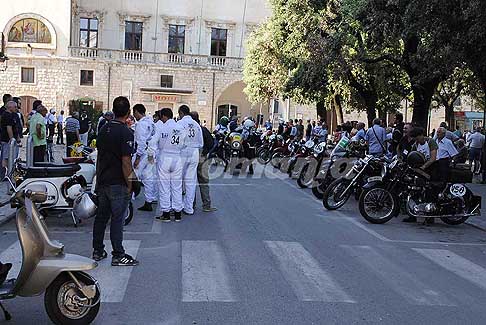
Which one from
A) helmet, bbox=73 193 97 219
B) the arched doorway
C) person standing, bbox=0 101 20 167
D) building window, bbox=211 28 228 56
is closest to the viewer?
helmet, bbox=73 193 97 219

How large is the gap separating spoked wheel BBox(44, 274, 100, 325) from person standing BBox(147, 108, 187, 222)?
5455mm

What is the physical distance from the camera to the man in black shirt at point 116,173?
23.7ft

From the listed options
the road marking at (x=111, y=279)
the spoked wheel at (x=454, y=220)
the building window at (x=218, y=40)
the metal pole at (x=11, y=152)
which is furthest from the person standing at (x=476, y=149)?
the building window at (x=218, y=40)

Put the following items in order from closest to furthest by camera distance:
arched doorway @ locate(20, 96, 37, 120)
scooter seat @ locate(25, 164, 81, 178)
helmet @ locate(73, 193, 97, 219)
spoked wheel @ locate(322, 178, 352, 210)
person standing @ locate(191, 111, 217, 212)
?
helmet @ locate(73, 193, 97, 219) < scooter seat @ locate(25, 164, 81, 178) < person standing @ locate(191, 111, 217, 212) < spoked wheel @ locate(322, 178, 352, 210) < arched doorway @ locate(20, 96, 37, 120)

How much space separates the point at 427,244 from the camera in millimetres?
9734

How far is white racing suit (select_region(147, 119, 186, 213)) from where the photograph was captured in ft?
34.8

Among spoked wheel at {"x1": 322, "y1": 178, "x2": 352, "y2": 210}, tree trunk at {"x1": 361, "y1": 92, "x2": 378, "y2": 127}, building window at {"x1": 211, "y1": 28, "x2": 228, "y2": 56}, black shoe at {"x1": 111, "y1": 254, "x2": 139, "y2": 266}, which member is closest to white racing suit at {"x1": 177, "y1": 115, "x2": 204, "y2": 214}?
spoked wheel at {"x1": 322, "y1": 178, "x2": 352, "y2": 210}

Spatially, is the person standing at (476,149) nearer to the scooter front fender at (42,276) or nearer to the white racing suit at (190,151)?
the white racing suit at (190,151)

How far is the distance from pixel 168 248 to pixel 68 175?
7.44ft

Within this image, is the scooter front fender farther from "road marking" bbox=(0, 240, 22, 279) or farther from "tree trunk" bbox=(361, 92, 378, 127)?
"tree trunk" bbox=(361, 92, 378, 127)

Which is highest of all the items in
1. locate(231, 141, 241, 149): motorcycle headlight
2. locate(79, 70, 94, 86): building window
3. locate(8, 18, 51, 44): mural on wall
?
locate(8, 18, 51, 44): mural on wall

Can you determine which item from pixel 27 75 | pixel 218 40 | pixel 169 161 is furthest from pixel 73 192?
pixel 218 40

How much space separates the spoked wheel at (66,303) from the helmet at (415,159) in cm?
757

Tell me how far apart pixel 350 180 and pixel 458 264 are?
4.14 meters
